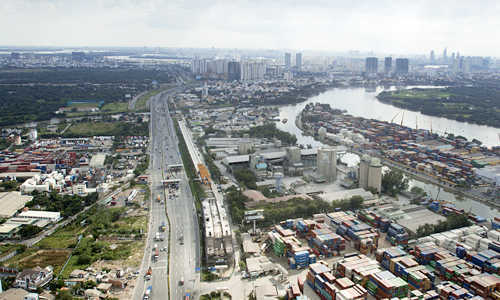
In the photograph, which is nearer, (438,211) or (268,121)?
(438,211)

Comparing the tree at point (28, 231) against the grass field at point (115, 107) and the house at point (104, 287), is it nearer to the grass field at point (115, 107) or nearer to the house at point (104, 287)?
the house at point (104, 287)

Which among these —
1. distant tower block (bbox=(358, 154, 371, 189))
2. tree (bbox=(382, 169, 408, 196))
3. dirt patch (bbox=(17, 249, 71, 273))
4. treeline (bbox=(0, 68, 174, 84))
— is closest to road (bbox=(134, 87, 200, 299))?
dirt patch (bbox=(17, 249, 71, 273))

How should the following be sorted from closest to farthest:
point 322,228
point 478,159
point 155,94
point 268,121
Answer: point 322,228
point 478,159
point 268,121
point 155,94

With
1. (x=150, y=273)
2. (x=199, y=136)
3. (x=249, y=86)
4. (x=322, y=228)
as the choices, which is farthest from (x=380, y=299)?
(x=249, y=86)

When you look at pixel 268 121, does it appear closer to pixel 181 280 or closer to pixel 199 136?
pixel 199 136

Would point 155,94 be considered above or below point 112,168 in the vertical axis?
above

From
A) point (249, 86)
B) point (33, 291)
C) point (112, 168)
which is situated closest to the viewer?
point (33, 291)

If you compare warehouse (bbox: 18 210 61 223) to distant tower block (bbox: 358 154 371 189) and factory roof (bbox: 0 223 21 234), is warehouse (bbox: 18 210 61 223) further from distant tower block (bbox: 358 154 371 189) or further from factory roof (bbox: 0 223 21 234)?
distant tower block (bbox: 358 154 371 189)

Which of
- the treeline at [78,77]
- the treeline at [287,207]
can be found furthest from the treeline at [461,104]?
the treeline at [78,77]
